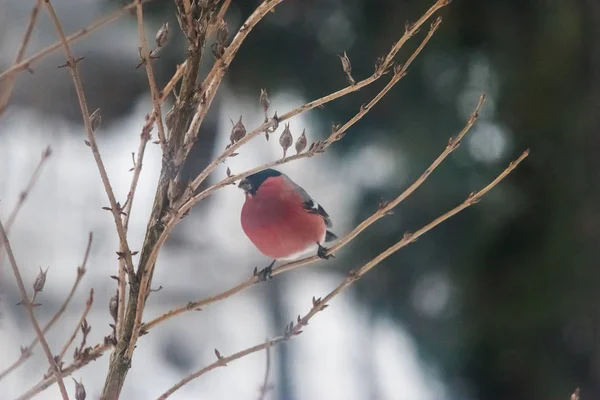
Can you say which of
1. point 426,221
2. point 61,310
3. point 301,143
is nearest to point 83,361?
point 61,310

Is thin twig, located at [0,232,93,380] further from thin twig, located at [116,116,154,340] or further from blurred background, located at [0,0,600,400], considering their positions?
blurred background, located at [0,0,600,400]

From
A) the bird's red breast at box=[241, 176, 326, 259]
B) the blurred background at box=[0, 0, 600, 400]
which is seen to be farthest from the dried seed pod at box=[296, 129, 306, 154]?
the blurred background at box=[0, 0, 600, 400]

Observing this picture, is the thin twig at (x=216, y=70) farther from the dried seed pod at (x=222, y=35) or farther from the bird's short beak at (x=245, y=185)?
the bird's short beak at (x=245, y=185)

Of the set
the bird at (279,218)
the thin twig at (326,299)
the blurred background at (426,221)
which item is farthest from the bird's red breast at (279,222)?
the blurred background at (426,221)

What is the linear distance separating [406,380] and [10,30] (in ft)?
2.16

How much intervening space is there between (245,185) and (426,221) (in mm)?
440

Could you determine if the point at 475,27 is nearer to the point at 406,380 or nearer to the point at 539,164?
the point at 539,164

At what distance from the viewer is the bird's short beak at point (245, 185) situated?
1.30 feet

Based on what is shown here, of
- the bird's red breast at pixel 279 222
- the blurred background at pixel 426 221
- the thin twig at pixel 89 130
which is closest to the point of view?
the thin twig at pixel 89 130

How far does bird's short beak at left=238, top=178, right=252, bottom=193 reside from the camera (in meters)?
0.40

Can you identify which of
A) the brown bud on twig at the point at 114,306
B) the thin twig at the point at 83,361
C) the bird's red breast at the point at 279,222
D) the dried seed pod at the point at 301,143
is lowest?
the thin twig at the point at 83,361

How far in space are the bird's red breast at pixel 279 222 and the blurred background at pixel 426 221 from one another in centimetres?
30

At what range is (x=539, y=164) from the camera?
81 centimetres

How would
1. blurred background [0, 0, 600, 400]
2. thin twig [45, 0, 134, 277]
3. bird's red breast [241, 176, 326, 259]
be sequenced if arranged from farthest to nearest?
blurred background [0, 0, 600, 400] → bird's red breast [241, 176, 326, 259] → thin twig [45, 0, 134, 277]
